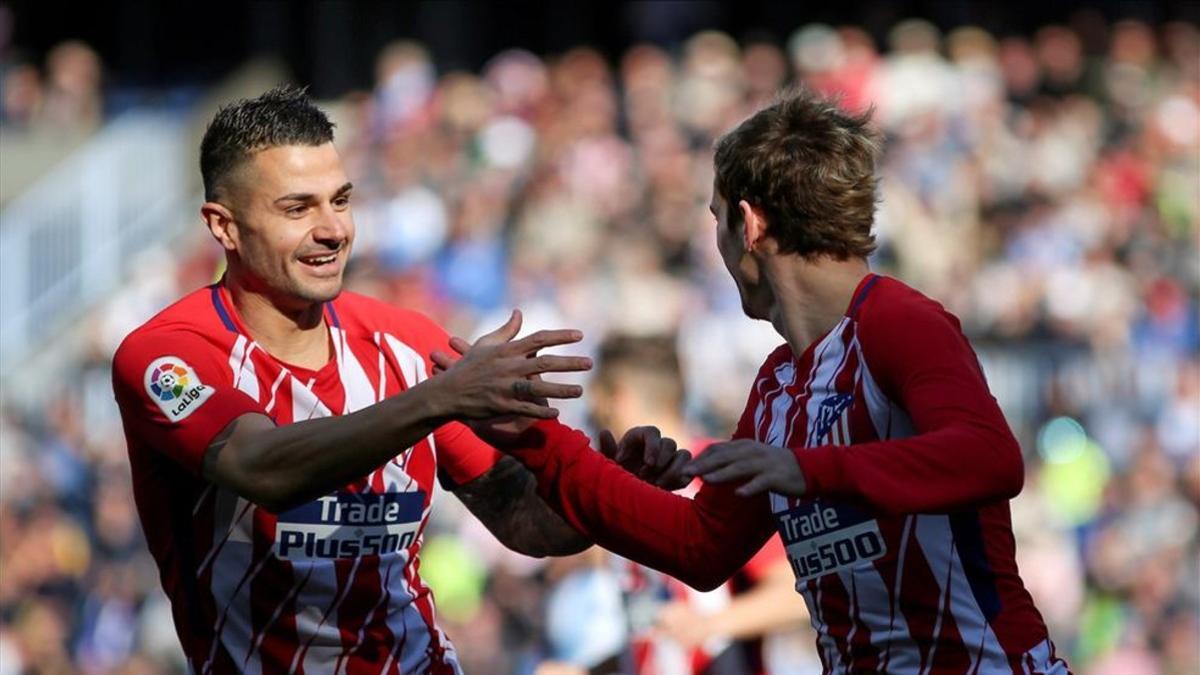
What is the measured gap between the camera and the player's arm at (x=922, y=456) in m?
3.62

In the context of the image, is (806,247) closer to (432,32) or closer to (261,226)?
(261,226)

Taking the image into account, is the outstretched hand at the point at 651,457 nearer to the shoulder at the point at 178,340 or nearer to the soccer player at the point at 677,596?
the shoulder at the point at 178,340

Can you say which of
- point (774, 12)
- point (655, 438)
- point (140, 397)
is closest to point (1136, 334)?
point (774, 12)

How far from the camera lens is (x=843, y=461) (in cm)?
369

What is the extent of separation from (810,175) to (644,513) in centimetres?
88

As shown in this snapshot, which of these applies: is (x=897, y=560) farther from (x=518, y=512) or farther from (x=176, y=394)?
(x=176, y=394)

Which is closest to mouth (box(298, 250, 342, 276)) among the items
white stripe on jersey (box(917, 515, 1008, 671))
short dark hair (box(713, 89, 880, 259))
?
short dark hair (box(713, 89, 880, 259))

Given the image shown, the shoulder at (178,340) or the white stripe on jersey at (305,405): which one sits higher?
the shoulder at (178,340)

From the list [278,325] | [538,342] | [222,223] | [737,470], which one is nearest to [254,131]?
[222,223]

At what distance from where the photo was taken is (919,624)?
393 cm

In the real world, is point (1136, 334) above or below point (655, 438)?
above

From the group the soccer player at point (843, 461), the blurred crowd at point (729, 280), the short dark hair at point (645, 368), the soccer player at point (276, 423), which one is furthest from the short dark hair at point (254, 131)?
the blurred crowd at point (729, 280)

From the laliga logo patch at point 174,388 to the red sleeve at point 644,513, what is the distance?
30.4 inches

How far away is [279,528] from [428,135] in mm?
10876
